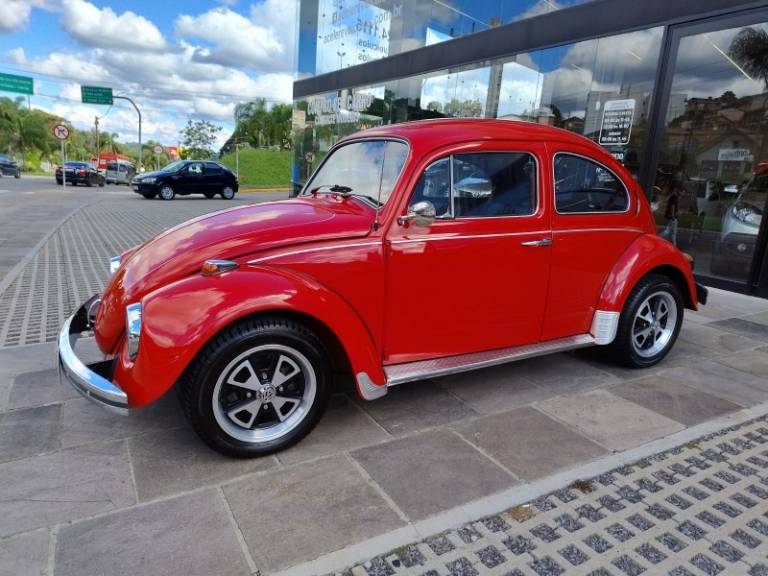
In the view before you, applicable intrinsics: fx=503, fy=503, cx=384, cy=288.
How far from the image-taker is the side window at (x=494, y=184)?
3.17m

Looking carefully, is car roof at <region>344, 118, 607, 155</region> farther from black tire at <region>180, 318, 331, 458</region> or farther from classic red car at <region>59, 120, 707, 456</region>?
black tire at <region>180, 318, 331, 458</region>

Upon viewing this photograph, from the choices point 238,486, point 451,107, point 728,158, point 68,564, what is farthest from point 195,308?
point 451,107

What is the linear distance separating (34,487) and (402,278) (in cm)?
214

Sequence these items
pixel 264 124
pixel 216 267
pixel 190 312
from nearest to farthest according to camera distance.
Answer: pixel 190 312, pixel 216 267, pixel 264 124

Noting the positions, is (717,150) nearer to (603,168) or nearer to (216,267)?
(603,168)

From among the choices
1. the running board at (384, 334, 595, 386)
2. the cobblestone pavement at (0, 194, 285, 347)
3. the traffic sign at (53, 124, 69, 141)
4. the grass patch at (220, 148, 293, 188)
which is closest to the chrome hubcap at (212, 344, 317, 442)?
the running board at (384, 334, 595, 386)

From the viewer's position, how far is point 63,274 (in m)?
6.58

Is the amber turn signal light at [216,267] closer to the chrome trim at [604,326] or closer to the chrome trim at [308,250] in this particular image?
the chrome trim at [308,250]

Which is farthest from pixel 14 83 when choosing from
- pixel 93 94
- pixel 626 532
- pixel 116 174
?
pixel 626 532

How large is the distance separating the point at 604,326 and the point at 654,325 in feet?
2.15

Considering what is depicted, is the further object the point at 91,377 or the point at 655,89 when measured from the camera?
the point at 655,89

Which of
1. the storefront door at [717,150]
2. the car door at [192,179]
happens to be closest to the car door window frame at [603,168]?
the storefront door at [717,150]

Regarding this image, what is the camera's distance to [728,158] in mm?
6902

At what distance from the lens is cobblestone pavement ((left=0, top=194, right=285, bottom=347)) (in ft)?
15.5
